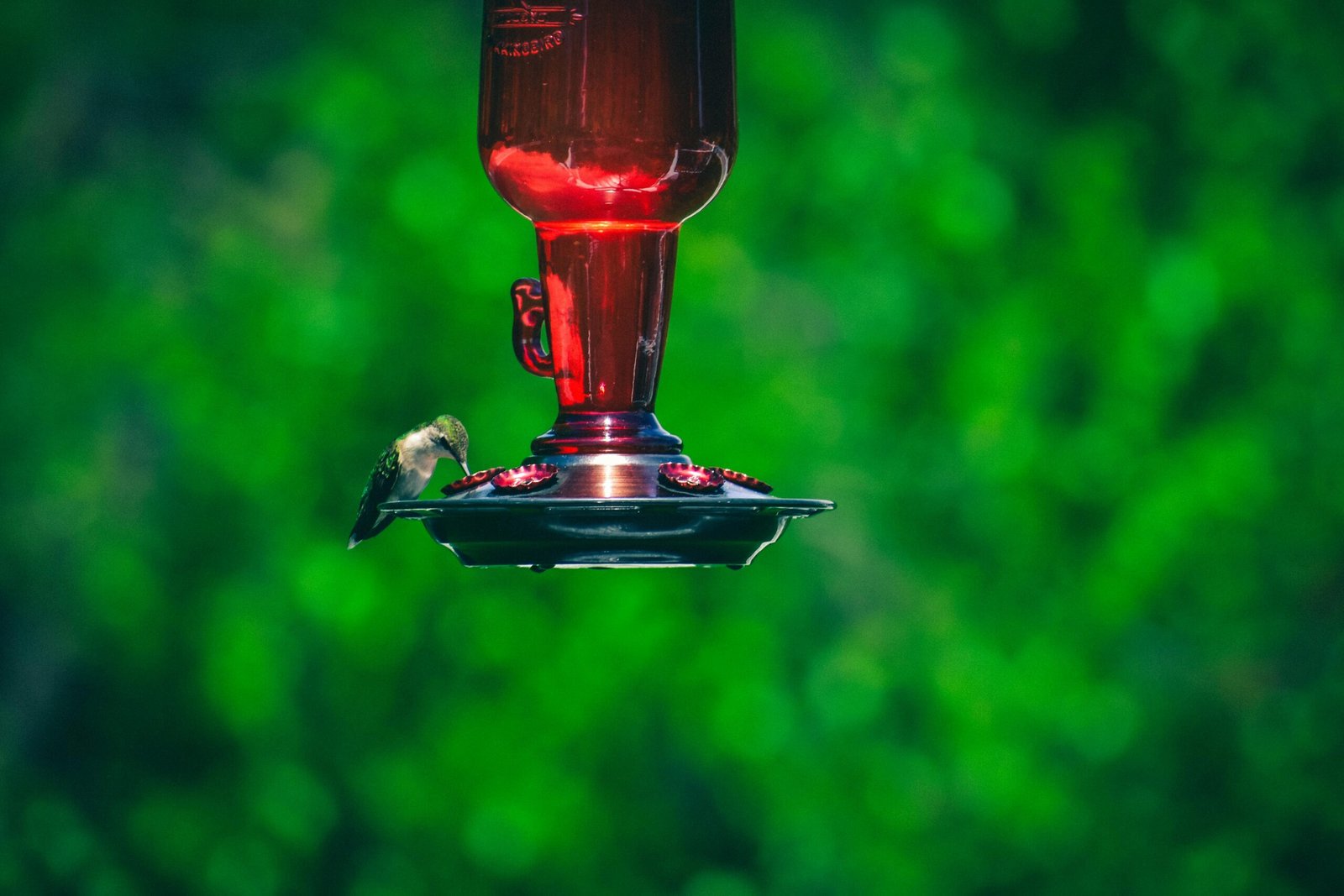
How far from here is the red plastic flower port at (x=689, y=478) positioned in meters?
1.80

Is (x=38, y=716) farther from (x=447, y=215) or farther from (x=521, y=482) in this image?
(x=521, y=482)

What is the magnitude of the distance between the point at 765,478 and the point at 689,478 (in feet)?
11.3

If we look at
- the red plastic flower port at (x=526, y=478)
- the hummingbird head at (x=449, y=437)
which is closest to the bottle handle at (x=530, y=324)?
the hummingbird head at (x=449, y=437)

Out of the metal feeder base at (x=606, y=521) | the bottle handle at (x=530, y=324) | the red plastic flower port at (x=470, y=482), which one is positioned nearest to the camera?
the metal feeder base at (x=606, y=521)

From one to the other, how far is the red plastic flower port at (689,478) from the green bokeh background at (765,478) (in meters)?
3.37

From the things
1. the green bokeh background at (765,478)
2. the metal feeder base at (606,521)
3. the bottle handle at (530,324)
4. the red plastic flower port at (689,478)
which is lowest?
the metal feeder base at (606,521)

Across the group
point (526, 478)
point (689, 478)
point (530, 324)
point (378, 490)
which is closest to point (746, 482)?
point (689, 478)

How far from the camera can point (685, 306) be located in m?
5.28

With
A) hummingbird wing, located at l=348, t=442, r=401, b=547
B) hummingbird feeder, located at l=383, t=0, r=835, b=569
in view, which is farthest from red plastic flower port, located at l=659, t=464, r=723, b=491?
hummingbird wing, located at l=348, t=442, r=401, b=547

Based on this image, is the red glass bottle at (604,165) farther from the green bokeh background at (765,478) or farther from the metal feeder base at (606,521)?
the green bokeh background at (765,478)

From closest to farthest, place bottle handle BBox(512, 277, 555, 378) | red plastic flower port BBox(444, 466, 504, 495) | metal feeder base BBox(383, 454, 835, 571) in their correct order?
metal feeder base BBox(383, 454, 835, 571), red plastic flower port BBox(444, 466, 504, 495), bottle handle BBox(512, 277, 555, 378)

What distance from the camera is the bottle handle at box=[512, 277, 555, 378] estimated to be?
2.09 meters

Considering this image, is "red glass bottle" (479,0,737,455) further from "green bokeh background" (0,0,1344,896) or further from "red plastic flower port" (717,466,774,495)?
"green bokeh background" (0,0,1344,896)

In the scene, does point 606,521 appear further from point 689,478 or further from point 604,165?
point 604,165
